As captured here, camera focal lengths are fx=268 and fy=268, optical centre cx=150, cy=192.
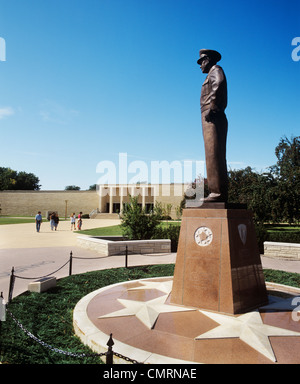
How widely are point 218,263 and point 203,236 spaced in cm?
57

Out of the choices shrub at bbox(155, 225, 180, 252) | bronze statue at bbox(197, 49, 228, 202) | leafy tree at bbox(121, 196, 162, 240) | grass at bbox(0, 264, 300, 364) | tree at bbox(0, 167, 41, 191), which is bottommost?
grass at bbox(0, 264, 300, 364)

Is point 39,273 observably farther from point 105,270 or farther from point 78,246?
point 78,246

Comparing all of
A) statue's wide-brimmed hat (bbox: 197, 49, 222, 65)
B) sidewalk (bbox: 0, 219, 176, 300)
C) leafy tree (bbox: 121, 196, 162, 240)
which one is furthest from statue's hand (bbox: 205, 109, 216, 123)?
leafy tree (bbox: 121, 196, 162, 240)

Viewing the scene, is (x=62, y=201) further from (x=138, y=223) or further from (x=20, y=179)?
(x=138, y=223)

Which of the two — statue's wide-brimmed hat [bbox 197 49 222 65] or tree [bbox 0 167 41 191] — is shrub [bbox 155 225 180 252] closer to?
statue's wide-brimmed hat [bbox 197 49 222 65]

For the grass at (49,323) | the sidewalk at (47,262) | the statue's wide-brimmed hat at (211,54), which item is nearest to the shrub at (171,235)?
the sidewalk at (47,262)

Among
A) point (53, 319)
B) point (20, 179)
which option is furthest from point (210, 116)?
point (20, 179)

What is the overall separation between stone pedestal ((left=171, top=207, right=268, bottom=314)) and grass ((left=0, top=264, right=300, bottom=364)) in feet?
7.06

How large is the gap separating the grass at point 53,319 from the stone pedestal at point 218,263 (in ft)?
7.06

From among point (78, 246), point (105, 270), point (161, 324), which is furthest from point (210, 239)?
point (78, 246)

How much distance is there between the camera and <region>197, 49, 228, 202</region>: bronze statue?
5254 mm

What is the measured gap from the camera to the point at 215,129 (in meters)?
5.34

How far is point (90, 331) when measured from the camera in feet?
13.1
